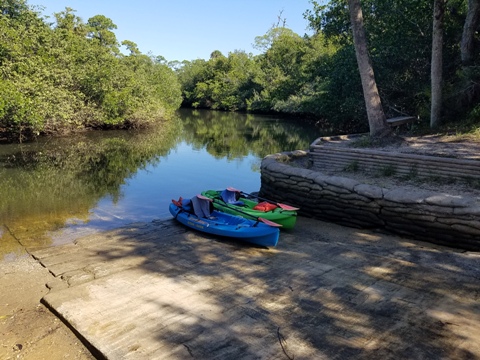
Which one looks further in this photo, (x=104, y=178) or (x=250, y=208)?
(x=104, y=178)

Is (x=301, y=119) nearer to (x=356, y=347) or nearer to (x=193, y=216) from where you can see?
(x=193, y=216)

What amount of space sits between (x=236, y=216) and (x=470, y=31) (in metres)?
9.77

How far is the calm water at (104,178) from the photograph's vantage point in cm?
855

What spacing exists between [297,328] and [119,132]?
2503cm

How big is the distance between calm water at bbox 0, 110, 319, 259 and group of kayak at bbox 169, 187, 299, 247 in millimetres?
1542

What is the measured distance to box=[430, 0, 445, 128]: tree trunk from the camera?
35.0 feet

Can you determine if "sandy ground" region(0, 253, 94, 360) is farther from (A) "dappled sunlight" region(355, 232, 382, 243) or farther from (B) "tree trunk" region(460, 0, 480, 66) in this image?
(B) "tree trunk" region(460, 0, 480, 66)

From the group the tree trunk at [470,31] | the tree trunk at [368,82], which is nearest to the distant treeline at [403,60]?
the tree trunk at [470,31]

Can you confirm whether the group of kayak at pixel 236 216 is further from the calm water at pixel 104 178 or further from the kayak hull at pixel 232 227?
the calm water at pixel 104 178

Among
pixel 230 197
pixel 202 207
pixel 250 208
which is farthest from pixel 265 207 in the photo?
pixel 202 207

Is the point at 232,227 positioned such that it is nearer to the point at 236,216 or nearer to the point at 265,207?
the point at 236,216

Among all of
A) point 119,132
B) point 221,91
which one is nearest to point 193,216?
point 119,132

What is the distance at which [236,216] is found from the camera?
744 centimetres

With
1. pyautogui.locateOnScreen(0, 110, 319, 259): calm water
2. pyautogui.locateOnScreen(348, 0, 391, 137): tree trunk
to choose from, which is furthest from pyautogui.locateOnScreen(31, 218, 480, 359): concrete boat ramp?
pyautogui.locateOnScreen(348, 0, 391, 137): tree trunk
